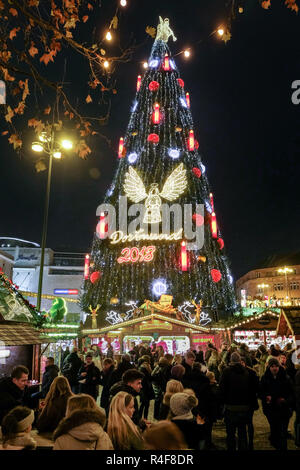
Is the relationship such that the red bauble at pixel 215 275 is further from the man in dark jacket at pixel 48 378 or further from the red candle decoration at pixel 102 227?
the man in dark jacket at pixel 48 378

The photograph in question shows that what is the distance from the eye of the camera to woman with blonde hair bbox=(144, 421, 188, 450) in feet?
7.82

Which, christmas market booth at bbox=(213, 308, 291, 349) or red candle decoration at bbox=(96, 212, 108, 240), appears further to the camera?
red candle decoration at bbox=(96, 212, 108, 240)

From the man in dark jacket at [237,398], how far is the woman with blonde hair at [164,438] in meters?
4.21

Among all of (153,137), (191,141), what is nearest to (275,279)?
(191,141)

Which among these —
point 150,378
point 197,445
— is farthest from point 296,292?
point 197,445

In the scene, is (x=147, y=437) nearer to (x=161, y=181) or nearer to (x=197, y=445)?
(x=197, y=445)

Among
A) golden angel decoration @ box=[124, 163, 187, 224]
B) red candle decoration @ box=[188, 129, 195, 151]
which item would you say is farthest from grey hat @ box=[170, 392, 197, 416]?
red candle decoration @ box=[188, 129, 195, 151]

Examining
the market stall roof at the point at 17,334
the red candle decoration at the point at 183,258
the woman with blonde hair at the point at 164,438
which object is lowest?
the woman with blonde hair at the point at 164,438

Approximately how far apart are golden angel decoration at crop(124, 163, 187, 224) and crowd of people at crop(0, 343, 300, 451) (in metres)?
29.5

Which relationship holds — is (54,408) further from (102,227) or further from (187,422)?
(102,227)

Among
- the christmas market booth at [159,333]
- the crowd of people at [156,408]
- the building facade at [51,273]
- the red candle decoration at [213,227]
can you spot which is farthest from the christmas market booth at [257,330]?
the building facade at [51,273]

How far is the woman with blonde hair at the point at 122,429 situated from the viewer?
3471mm

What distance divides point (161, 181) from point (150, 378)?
34838 millimetres

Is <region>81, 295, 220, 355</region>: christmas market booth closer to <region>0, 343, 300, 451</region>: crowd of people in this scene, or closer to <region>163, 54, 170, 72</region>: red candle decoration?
<region>0, 343, 300, 451</region>: crowd of people
